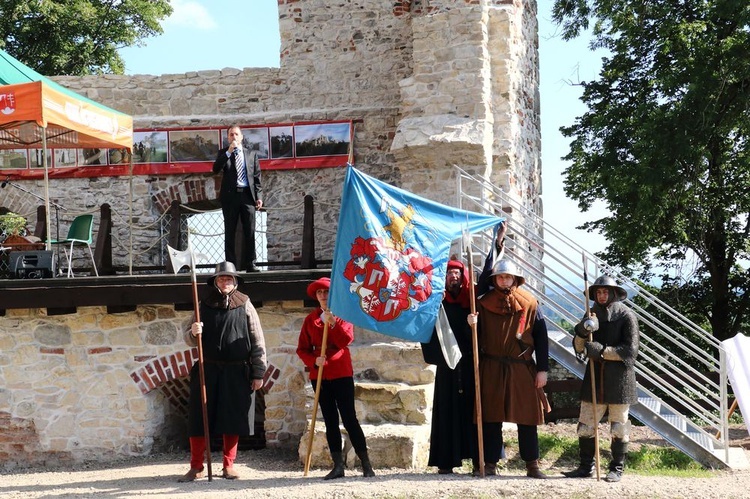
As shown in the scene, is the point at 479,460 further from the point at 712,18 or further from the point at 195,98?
the point at 712,18

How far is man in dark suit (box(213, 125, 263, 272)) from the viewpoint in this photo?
9391 mm

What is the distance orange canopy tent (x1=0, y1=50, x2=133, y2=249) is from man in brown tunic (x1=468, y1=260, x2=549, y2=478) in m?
4.58

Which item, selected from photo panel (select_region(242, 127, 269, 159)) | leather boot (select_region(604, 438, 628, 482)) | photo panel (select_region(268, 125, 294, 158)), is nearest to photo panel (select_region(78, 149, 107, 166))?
photo panel (select_region(242, 127, 269, 159))

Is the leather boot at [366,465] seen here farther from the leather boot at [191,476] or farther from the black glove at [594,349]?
the black glove at [594,349]

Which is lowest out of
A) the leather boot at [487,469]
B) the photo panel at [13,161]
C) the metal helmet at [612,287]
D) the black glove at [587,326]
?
the leather boot at [487,469]

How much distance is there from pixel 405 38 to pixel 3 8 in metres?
9.41

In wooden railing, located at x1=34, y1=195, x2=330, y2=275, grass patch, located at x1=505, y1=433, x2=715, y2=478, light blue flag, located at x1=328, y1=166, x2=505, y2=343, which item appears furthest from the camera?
wooden railing, located at x1=34, y1=195, x2=330, y2=275

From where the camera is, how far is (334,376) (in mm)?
7488

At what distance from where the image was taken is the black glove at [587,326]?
7.21 metres

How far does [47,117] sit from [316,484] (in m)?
4.56

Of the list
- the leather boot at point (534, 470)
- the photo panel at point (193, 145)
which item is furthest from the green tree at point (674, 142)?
the leather boot at point (534, 470)

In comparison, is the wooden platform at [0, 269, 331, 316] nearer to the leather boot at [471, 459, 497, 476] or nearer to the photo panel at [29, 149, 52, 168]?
the leather boot at [471, 459, 497, 476]

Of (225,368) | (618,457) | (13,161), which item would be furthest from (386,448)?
(13,161)

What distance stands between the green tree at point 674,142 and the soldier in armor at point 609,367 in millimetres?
6166
